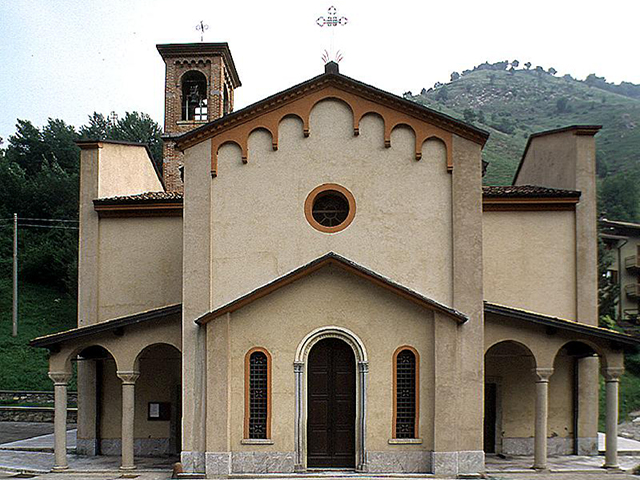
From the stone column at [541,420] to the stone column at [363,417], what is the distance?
3968 mm

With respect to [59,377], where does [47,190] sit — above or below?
above

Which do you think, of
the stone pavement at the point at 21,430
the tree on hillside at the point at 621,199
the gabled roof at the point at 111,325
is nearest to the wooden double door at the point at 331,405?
the gabled roof at the point at 111,325

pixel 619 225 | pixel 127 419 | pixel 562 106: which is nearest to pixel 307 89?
pixel 127 419

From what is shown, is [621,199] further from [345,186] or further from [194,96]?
[345,186]

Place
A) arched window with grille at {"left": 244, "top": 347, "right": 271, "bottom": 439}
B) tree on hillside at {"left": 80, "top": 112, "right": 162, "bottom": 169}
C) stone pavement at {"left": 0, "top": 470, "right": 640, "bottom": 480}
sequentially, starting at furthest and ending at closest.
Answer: tree on hillside at {"left": 80, "top": 112, "right": 162, "bottom": 169} → arched window with grille at {"left": 244, "top": 347, "right": 271, "bottom": 439} → stone pavement at {"left": 0, "top": 470, "right": 640, "bottom": 480}

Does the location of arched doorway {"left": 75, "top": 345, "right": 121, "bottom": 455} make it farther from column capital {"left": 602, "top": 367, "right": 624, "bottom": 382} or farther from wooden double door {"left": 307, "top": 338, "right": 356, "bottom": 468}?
column capital {"left": 602, "top": 367, "right": 624, "bottom": 382}

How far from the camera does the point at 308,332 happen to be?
16516 millimetres

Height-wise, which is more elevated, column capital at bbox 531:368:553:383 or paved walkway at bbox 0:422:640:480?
column capital at bbox 531:368:553:383

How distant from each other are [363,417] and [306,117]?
6875 millimetres

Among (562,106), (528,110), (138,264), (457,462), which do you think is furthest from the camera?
(528,110)

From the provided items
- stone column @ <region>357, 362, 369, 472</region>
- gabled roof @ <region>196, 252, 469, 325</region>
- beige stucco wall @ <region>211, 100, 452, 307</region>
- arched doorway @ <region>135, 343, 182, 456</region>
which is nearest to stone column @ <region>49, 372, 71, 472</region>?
arched doorway @ <region>135, 343, 182, 456</region>

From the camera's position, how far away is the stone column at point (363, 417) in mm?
16141

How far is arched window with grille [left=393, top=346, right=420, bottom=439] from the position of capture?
1630cm

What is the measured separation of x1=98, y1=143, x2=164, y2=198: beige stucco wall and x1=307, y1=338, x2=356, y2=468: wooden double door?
828 centimetres
